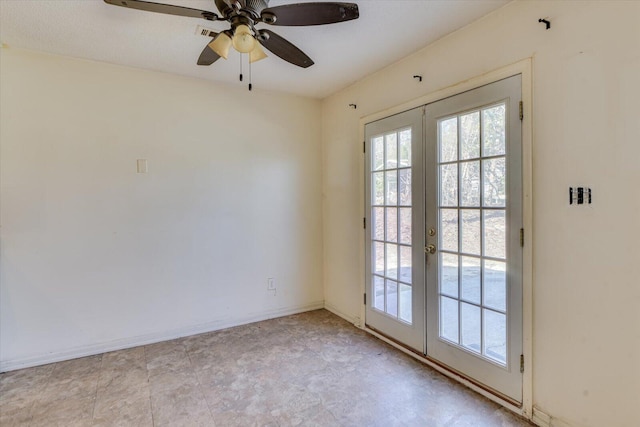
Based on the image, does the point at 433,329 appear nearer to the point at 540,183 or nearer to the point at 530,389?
the point at 530,389

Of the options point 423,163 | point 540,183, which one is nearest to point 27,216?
point 423,163

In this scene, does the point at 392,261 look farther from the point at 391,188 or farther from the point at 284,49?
the point at 284,49

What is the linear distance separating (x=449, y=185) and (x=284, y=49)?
1.47 m

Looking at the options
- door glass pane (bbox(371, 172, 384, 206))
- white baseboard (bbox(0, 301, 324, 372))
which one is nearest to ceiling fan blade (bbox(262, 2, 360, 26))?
door glass pane (bbox(371, 172, 384, 206))

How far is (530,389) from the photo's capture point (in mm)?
1908

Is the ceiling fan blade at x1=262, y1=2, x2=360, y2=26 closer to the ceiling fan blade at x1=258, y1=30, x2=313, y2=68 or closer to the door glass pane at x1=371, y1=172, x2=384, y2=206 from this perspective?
the ceiling fan blade at x1=258, y1=30, x2=313, y2=68

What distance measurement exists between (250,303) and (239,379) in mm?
1165

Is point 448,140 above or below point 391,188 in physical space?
above

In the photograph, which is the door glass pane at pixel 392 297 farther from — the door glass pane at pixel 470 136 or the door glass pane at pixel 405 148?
the door glass pane at pixel 470 136

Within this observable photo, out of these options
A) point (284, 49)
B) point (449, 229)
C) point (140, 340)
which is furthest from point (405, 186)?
point (140, 340)

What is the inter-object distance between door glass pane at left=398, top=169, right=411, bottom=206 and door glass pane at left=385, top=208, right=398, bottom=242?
5.4 inches

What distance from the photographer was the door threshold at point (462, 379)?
1.99 metres

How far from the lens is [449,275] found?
239 cm

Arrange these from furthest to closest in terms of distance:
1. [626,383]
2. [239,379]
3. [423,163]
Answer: [423,163], [239,379], [626,383]
